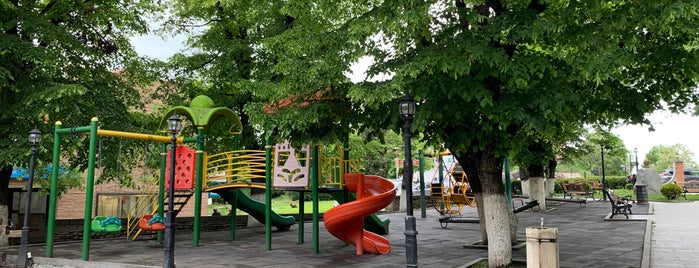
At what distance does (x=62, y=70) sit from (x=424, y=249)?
1201cm

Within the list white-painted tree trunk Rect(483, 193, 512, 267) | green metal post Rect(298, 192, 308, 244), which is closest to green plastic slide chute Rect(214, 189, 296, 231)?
green metal post Rect(298, 192, 308, 244)

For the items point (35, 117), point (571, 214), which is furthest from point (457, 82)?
point (571, 214)

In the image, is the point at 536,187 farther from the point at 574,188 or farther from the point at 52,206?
the point at 52,206

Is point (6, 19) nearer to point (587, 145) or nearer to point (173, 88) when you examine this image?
point (173, 88)

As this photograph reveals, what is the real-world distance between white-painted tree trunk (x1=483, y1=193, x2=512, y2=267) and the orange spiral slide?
2.77 meters

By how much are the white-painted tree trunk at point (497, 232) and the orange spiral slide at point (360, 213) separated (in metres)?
2.77

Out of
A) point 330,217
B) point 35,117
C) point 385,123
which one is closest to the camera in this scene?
point 385,123

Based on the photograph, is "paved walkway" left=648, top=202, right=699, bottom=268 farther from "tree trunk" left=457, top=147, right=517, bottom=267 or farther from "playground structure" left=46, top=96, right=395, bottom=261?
"playground structure" left=46, top=96, right=395, bottom=261

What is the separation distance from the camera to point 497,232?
931 cm

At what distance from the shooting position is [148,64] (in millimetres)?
18938

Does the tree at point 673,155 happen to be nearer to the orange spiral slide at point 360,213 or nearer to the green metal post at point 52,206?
the orange spiral slide at point 360,213

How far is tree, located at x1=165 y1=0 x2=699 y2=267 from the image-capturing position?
727 centimetres

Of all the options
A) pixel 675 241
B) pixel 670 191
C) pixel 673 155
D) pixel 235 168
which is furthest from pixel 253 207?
pixel 673 155

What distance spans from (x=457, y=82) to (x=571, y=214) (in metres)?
16.2
